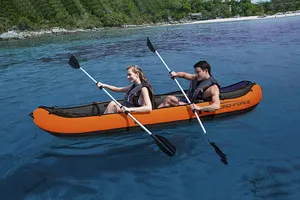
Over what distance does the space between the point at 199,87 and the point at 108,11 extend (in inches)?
3593

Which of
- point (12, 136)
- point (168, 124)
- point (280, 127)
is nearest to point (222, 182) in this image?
point (168, 124)

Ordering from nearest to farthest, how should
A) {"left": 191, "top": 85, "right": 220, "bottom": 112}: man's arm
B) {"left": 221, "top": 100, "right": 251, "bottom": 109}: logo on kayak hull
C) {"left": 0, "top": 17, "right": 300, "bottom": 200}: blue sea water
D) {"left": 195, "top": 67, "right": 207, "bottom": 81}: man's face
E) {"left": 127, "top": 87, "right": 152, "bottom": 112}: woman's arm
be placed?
{"left": 0, "top": 17, "right": 300, "bottom": 200}: blue sea water → {"left": 127, "top": 87, "right": 152, "bottom": 112}: woman's arm → {"left": 191, "top": 85, "right": 220, "bottom": 112}: man's arm → {"left": 195, "top": 67, "right": 207, "bottom": 81}: man's face → {"left": 221, "top": 100, "right": 251, "bottom": 109}: logo on kayak hull

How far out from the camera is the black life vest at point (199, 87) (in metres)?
5.75

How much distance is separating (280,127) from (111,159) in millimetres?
3557

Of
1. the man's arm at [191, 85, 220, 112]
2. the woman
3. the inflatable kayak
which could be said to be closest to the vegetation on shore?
the inflatable kayak

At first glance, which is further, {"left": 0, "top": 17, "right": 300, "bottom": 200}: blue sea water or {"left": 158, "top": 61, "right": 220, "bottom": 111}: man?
{"left": 158, "top": 61, "right": 220, "bottom": 111}: man

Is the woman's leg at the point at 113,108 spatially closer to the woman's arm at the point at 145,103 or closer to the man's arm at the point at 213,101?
the woman's arm at the point at 145,103

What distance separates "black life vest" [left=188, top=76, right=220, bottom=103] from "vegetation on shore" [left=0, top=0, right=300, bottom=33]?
64637 mm

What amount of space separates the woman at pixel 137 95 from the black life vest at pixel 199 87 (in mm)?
1024

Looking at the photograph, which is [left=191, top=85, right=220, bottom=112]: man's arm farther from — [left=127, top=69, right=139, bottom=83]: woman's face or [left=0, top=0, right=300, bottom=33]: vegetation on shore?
[left=0, top=0, right=300, bottom=33]: vegetation on shore

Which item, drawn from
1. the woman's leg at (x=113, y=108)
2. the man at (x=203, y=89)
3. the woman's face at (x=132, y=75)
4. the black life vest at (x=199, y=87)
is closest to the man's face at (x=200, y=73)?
the man at (x=203, y=89)

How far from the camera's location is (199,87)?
232 inches

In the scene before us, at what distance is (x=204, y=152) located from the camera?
4945 mm

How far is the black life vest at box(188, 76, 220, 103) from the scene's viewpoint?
5.75 m
